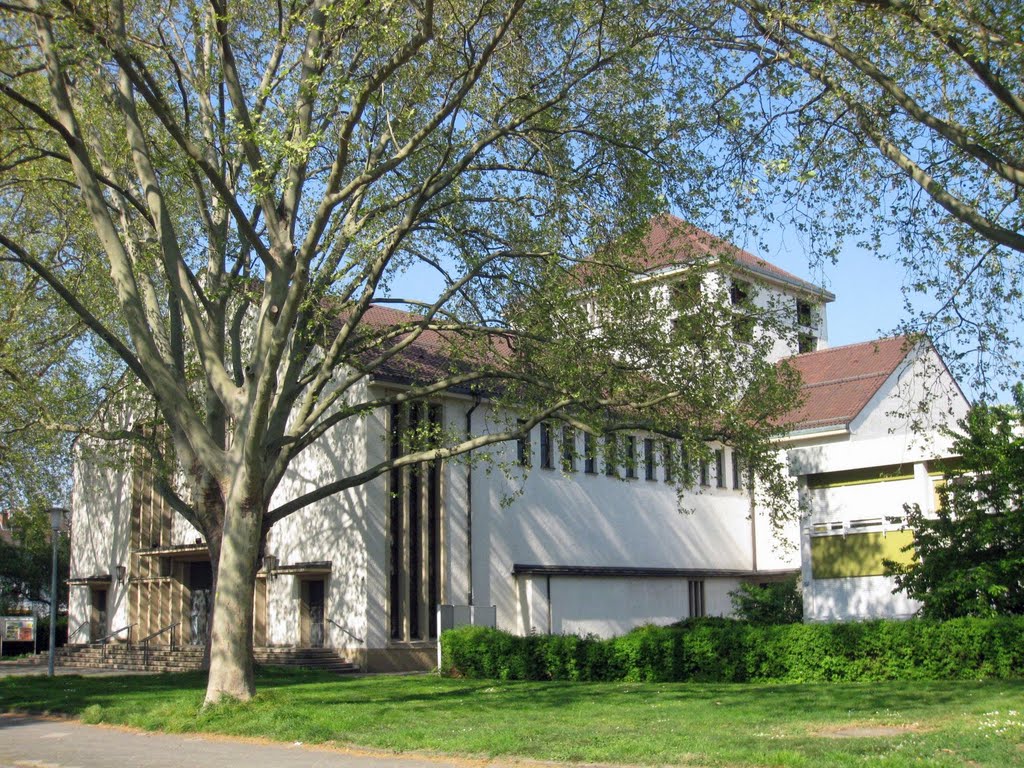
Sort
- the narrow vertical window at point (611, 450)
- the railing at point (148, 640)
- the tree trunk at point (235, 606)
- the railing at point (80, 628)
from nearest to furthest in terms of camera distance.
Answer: the tree trunk at point (235, 606) → the narrow vertical window at point (611, 450) → the railing at point (148, 640) → the railing at point (80, 628)

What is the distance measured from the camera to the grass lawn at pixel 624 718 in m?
10.6

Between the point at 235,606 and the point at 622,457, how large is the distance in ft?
23.9

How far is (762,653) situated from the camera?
21250 millimetres

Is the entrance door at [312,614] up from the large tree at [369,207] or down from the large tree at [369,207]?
down

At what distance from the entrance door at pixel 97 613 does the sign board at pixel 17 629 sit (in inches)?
120

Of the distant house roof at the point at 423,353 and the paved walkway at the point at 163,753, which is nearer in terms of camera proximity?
the paved walkway at the point at 163,753

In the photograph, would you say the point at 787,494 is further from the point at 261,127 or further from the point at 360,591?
the point at 360,591

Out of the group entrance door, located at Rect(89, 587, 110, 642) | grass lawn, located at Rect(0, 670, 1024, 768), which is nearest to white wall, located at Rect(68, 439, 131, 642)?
entrance door, located at Rect(89, 587, 110, 642)

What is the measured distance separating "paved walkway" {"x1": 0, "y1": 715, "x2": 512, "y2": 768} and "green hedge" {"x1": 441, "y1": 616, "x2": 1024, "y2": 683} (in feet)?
34.8

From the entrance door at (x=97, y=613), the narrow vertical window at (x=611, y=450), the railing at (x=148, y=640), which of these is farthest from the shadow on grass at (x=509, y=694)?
the entrance door at (x=97, y=613)

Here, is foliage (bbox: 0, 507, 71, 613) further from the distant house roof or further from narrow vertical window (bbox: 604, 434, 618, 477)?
narrow vertical window (bbox: 604, 434, 618, 477)

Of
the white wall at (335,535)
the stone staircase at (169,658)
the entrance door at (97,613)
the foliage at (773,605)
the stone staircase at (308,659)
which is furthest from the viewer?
the entrance door at (97,613)

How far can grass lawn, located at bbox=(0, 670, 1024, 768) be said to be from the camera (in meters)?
10.6

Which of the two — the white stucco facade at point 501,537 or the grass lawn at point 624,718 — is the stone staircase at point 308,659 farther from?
the grass lawn at point 624,718
